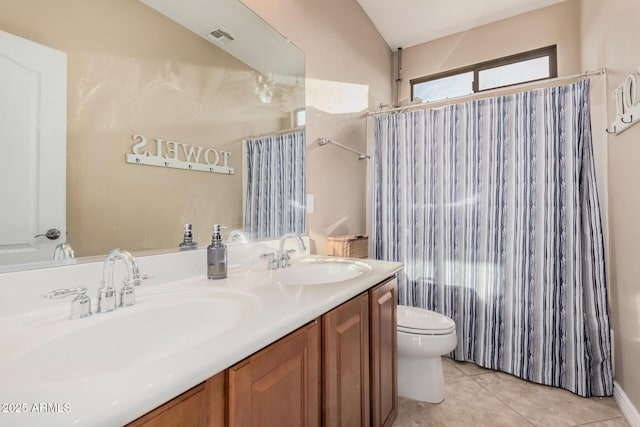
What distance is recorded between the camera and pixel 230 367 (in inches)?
23.0

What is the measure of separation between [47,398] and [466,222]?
2.22 meters

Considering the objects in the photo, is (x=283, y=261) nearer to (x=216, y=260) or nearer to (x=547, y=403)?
(x=216, y=260)

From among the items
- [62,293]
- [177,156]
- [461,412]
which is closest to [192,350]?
[62,293]

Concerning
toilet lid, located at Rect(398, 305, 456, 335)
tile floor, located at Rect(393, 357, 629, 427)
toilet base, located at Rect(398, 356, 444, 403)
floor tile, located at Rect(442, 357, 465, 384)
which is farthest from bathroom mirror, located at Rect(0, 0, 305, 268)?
floor tile, located at Rect(442, 357, 465, 384)

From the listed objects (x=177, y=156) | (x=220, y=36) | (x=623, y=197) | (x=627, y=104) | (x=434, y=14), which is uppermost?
(x=434, y=14)

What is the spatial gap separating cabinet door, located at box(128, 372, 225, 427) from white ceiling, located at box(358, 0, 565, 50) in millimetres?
2790

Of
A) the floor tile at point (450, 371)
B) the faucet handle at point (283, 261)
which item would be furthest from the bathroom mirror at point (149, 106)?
the floor tile at point (450, 371)

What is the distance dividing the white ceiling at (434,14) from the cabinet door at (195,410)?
9.15 ft

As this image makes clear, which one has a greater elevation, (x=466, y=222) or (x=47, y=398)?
(x=466, y=222)

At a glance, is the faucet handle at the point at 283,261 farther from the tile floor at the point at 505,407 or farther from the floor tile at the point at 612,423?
the floor tile at the point at 612,423

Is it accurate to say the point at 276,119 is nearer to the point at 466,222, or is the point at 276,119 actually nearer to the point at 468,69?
the point at 466,222

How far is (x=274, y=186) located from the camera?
62.9 inches

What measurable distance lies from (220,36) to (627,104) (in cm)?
193

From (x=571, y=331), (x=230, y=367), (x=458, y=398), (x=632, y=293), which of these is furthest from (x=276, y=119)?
(x=571, y=331)
